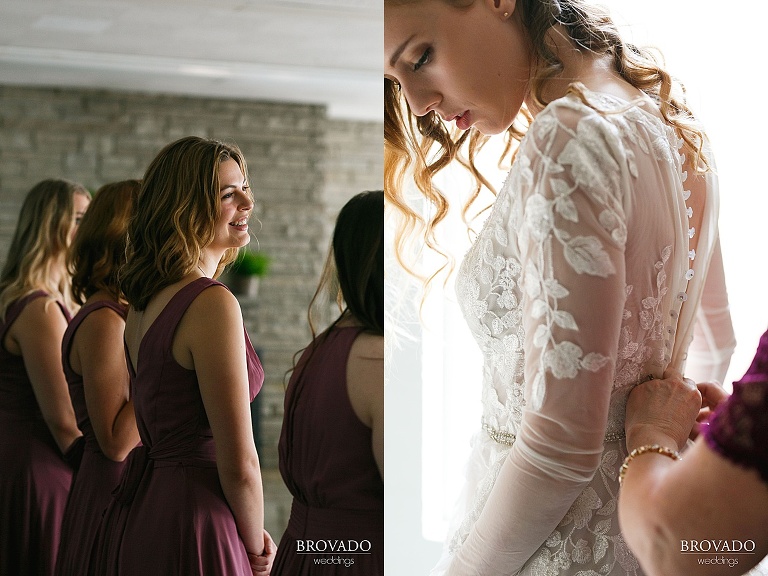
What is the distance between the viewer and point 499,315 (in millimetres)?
964

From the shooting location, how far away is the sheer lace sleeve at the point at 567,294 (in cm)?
85

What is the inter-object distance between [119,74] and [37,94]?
11 cm

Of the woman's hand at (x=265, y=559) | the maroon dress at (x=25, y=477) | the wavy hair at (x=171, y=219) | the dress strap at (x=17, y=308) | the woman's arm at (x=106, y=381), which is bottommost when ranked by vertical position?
the woman's hand at (x=265, y=559)

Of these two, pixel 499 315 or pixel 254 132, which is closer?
pixel 499 315

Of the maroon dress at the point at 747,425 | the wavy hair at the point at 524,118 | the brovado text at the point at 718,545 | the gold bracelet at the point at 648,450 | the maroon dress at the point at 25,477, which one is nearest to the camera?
the maroon dress at the point at 747,425

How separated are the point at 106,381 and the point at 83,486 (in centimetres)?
17

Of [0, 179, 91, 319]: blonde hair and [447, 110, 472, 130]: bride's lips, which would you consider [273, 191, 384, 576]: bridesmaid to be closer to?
[447, 110, 472, 130]: bride's lips

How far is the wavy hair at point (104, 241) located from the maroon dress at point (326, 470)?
303 millimetres

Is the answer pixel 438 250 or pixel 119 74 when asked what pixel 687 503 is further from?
pixel 119 74

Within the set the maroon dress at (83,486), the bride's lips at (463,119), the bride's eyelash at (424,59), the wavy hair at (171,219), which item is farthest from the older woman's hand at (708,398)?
the maroon dress at (83,486)

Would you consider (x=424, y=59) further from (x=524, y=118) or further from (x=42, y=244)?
(x=42, y=244)

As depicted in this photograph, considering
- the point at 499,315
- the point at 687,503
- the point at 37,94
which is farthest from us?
the point at 37,94

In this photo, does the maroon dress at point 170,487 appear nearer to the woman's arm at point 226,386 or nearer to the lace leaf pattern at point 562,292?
the woman's arm at point 226,386

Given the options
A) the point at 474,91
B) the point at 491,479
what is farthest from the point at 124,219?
the point at 491,479
